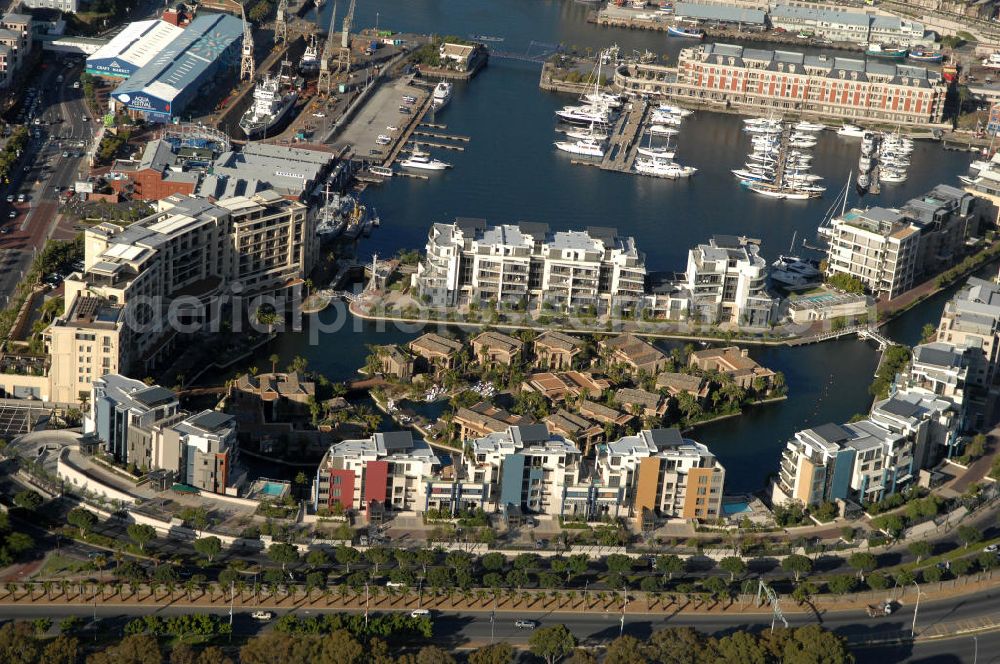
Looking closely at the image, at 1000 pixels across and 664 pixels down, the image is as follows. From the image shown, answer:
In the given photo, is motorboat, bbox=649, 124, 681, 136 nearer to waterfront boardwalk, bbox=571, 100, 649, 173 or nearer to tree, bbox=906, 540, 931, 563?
waterfront boardwalk, bbox=571, 100, 649, 173

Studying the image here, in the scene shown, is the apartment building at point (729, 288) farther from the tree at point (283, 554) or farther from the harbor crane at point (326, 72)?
the harbor crane at point (326, 72)

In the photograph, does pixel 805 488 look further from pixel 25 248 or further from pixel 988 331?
pixel 25 248

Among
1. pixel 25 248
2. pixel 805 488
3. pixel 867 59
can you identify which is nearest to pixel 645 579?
pixel 805 488

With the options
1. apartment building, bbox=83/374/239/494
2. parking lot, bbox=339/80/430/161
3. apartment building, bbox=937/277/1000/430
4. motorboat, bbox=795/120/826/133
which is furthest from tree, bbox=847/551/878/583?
motorboat, bbox=795/120/826/133

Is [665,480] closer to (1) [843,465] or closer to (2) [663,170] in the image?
(1) [843,465]

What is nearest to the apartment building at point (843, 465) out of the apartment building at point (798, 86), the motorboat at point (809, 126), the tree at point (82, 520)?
the tree at point (82, 520)
